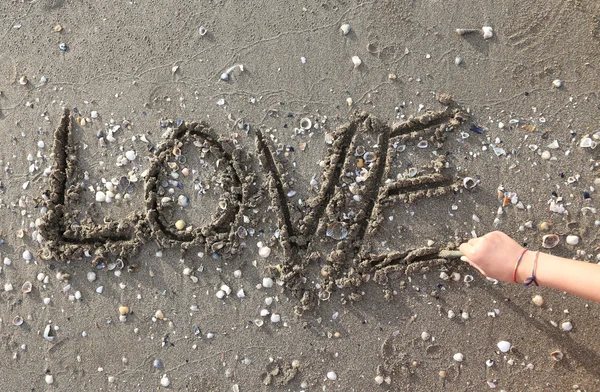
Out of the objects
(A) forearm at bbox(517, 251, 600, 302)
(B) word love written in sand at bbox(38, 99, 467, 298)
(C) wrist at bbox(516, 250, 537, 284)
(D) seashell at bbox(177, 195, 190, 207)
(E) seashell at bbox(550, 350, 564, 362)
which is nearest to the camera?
(A) forearm at bbox(517, 251, 600, 302)

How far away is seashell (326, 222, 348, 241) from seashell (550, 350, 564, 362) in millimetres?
1466

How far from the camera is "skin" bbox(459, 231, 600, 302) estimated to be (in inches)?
73.8

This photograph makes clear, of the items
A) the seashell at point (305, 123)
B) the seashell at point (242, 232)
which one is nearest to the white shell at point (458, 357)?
the seashell at point (242, 232)

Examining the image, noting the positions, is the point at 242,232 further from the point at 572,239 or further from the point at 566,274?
the point at 572,239

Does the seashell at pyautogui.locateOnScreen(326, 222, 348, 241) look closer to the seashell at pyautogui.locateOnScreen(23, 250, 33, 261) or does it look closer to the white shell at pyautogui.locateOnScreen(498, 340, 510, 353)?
the white shell at pyautogui.locateOnScreen(498, 340, 510, 353)

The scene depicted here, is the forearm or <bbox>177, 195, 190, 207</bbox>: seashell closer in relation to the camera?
the forearm

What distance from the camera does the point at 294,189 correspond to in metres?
2.69

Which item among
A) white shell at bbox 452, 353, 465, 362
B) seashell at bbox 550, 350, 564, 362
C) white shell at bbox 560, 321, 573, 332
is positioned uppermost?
white shell at bbox 560, 321, 573, 332

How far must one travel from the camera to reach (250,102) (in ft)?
8.97

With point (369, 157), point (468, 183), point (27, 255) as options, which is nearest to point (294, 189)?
point (369, 157)

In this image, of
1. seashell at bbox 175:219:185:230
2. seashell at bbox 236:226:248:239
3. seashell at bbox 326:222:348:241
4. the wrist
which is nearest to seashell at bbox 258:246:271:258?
seashell at bbox 236:226:248:239

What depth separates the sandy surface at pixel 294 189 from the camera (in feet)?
8.42

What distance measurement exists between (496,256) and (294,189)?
126 centimetres

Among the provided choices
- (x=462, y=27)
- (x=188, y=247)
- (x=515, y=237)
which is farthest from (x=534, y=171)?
(x=188, y=247)
